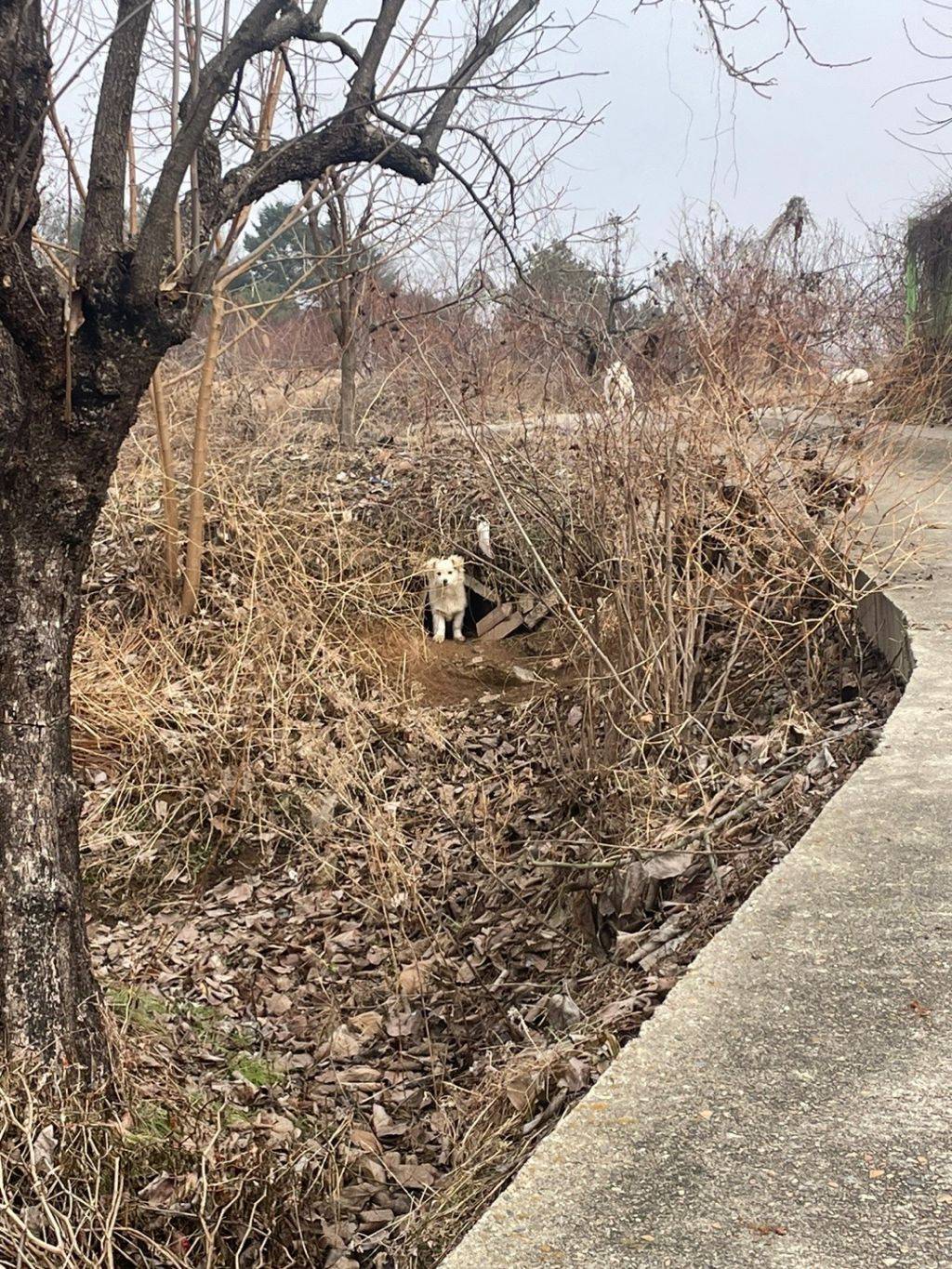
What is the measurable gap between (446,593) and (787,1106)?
16.8 feet

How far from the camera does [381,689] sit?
604cm

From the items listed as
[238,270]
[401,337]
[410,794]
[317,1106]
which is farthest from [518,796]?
[401,337]

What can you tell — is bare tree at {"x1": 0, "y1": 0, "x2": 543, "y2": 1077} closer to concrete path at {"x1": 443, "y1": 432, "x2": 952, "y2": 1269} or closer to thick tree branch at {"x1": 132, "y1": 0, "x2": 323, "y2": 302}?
thick tree branch at {"x1": 132, "y1": 0, "x2": 323, "y2": 302}

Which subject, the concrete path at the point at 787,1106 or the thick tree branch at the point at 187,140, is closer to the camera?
the concrete path at the point at 787,1106

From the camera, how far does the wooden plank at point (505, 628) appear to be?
6.91 meters

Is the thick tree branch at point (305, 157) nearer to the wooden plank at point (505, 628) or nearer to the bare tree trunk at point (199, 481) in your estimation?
the bare tree trunk at point (199, 481)

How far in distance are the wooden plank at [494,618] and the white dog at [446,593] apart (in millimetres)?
126

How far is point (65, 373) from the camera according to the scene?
8.70 feet

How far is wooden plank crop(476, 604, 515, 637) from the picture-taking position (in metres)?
6.98

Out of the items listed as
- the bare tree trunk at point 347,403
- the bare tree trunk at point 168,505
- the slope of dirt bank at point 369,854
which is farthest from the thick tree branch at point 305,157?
the bare tree trunk at point 347,403

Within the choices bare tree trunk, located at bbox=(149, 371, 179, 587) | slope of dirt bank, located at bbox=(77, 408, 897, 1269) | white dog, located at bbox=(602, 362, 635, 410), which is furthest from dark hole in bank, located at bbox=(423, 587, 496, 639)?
white dog, located at bbox=(602, 362, 635, 410)

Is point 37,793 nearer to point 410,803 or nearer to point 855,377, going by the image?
point 410,803

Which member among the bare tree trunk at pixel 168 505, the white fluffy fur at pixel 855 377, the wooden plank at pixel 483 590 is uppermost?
the white fluffy fur at pixel 855 377

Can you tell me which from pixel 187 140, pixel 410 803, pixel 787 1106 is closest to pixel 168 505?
pixel 410 803
